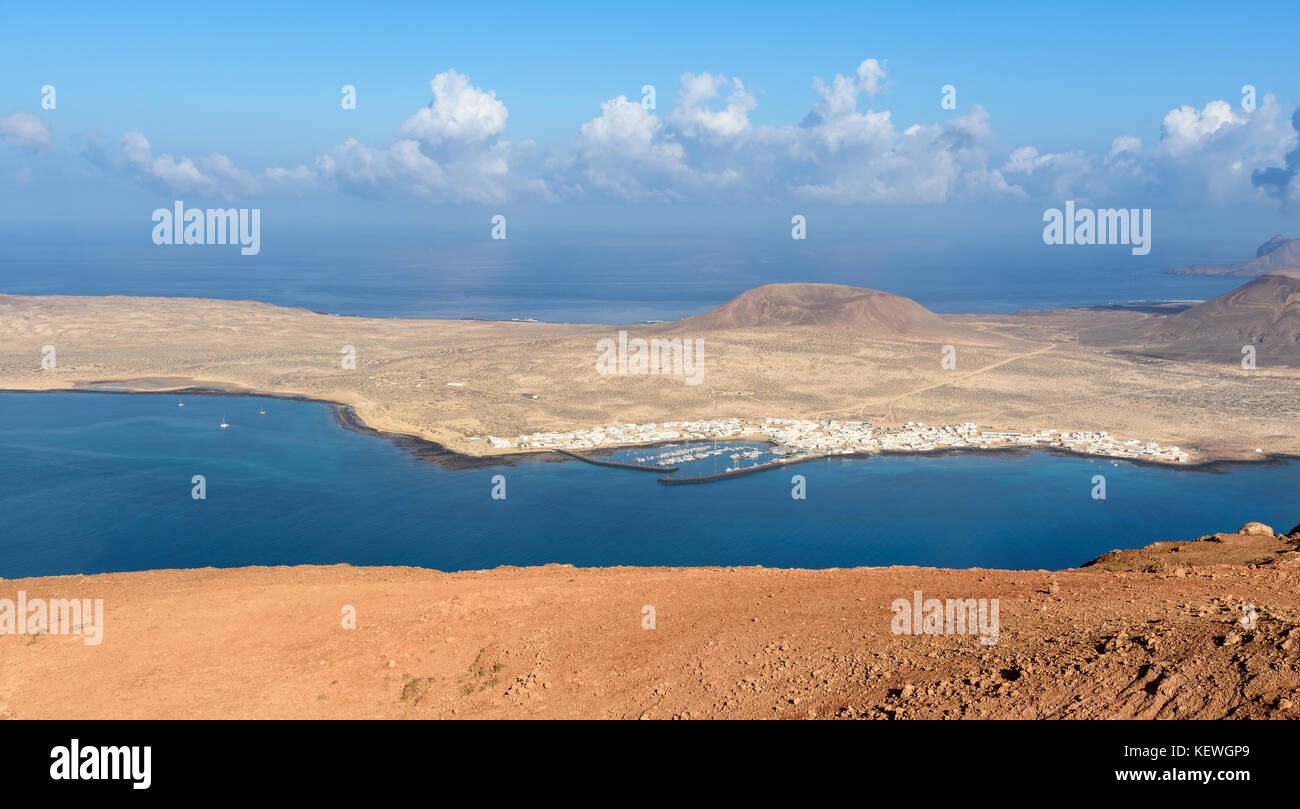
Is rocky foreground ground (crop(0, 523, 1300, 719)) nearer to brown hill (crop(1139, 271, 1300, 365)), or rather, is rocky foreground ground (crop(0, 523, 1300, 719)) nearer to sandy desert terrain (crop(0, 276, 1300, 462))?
sandy desert terrain (crop(0, 276, 1300, 462))

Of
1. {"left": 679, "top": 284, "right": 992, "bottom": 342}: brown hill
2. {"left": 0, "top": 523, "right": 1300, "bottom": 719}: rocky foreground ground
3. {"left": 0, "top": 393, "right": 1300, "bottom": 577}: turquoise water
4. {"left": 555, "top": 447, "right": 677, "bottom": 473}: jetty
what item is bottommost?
{"left": 0, "top": 393, "right": 1300, "bottom": 577}: turquoise water

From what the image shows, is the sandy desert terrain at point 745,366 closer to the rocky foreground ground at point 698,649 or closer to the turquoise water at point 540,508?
the turquoise water at point 540,508

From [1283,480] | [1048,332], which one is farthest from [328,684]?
[1048,332]

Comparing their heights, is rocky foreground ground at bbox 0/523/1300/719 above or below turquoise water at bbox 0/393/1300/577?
above

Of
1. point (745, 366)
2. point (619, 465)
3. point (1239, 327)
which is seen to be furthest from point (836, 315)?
point (619, 465)

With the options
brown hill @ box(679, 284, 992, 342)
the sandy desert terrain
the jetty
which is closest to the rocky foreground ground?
the jetty

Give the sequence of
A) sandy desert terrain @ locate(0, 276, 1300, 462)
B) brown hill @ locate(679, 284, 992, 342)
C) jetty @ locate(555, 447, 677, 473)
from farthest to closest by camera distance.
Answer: brown hill @ locate(679, 284, 992, 342) → sandy desert terrain @ locate(0, 276, 1300, 462) → jetty @ locate(555, 447, 677, 473)
